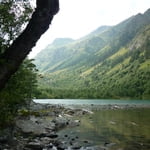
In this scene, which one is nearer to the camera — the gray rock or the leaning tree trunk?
the leaning tree trunk

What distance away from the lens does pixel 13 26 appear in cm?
1653

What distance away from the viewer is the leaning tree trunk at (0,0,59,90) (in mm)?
8047

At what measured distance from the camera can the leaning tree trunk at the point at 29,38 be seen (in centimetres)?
805

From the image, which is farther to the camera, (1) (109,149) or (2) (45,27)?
(1) (109,149)

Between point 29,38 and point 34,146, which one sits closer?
point 29,38

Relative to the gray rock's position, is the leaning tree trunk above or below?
above

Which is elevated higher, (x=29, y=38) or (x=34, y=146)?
(x=29, y=38)

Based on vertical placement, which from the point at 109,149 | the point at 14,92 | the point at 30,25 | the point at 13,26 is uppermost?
the point at 13,26

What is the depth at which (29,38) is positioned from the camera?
26.7 feet

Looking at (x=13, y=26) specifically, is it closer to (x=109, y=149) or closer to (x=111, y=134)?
(x=109, y=149)

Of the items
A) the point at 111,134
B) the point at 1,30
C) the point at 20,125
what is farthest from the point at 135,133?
the point at 1,30

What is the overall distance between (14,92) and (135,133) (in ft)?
75.7

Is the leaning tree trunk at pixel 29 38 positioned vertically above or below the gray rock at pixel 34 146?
above

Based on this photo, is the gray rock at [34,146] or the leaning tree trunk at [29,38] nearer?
the leaning tree trunk at [29,38]
